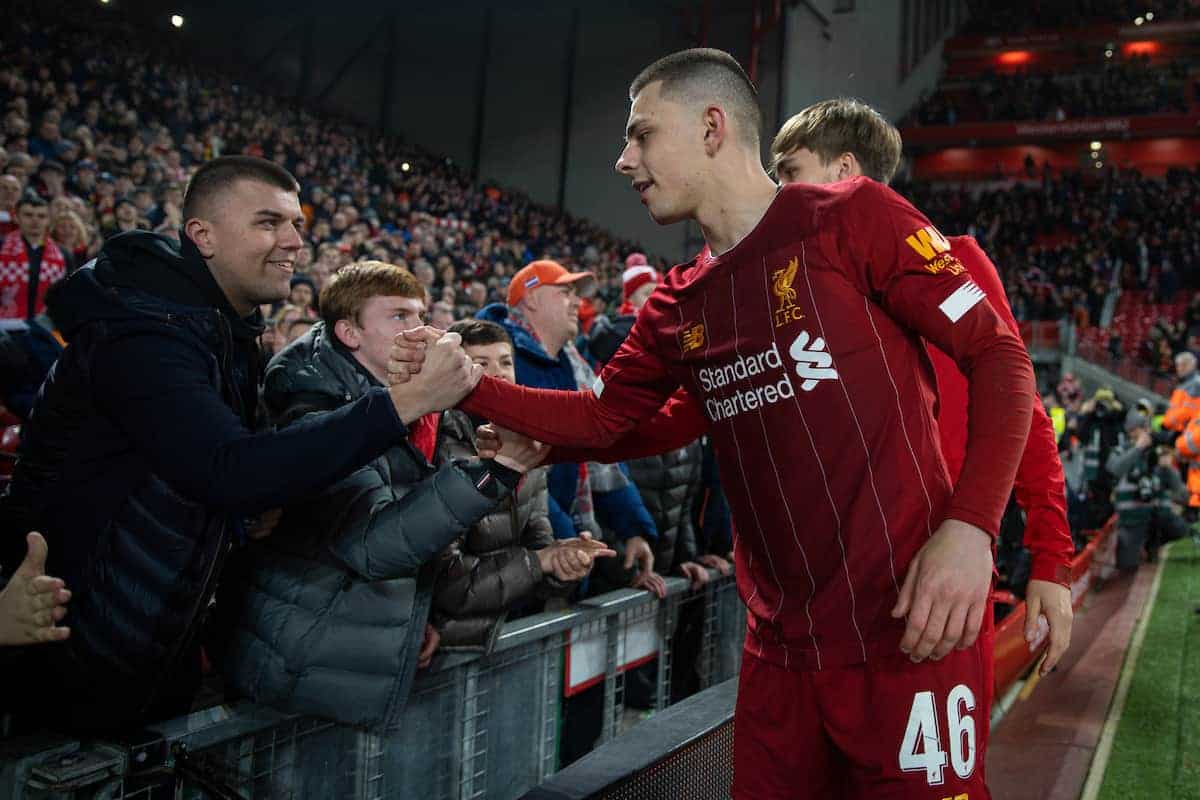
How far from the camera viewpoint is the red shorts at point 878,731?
1.69 m

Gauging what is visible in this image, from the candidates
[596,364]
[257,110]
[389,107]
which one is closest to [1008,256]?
[389,107]

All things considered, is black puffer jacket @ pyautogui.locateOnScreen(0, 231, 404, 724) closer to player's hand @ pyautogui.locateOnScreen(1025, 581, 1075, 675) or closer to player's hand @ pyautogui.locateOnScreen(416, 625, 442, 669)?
player's hand @ pyautogui.locateOnScreen(416, 625, 442, 669)

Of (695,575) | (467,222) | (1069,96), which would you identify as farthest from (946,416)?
(1069,96)

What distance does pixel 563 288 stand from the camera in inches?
173

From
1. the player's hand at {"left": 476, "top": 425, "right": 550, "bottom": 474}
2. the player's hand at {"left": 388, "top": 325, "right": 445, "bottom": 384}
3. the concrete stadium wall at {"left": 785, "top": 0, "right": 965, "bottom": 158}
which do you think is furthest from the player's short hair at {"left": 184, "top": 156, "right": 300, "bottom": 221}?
the concrete stadium wall at {"left": 785, "top": 0, "right": 965, "bottom": 158}

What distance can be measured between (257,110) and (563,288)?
1755 cm

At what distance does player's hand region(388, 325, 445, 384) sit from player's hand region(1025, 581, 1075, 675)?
1.39m

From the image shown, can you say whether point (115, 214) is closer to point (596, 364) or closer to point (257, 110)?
point (596, 364)

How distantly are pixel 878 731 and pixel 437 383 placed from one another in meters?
1.13

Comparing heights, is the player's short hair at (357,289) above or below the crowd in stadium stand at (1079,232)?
below

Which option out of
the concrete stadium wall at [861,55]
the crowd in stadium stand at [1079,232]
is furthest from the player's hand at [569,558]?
the crowd in stadium stand at [1079,232]

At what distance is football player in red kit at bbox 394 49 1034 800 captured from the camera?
1578 millimetres

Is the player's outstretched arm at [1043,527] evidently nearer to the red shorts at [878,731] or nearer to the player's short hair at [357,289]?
the red shorts at [878,731]

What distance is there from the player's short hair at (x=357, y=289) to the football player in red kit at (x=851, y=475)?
1190 millimetres
